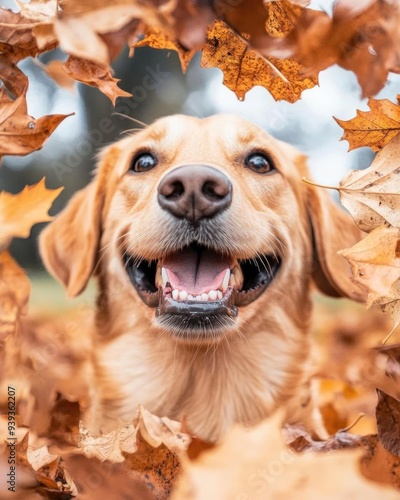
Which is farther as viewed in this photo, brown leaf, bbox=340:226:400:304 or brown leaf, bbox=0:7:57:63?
brown leaf, bbox=0:7:57:63

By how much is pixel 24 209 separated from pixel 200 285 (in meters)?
0.60

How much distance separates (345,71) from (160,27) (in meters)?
0.54

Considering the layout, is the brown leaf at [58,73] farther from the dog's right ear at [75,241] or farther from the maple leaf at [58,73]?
the dog's right ear at [75,241]

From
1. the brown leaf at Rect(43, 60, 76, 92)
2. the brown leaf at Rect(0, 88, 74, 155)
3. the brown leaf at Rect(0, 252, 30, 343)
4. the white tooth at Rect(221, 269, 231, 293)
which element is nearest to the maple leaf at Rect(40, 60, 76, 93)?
the brown leaf at Rect(43, 60, 76, 92)

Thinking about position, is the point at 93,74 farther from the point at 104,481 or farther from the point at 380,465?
the point at 380,465

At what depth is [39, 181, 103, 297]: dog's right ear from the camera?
1942 millimetres

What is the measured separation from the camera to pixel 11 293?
185 centimetres

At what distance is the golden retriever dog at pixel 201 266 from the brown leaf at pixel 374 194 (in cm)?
31

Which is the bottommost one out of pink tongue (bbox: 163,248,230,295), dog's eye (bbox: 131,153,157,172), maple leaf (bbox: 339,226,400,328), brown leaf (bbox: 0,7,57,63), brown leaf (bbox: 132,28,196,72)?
pink tongue (bbox: 163,248,230,295)

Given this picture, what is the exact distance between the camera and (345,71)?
1.66 meters

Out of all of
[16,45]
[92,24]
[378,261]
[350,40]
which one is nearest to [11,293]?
[16,45]

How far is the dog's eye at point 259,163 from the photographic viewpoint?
70.1 inches

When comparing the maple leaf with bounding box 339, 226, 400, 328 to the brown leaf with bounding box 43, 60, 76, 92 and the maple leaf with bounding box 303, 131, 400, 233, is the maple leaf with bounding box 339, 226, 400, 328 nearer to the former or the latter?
the maple leaf with bounding box 303, 131, 400, 233

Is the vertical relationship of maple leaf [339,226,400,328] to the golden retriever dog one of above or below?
above
